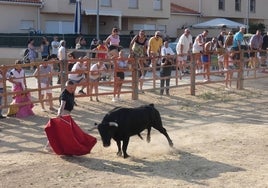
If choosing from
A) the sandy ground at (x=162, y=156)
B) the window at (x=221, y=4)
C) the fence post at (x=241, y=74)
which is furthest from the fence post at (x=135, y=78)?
the window at (x=221, y=4)

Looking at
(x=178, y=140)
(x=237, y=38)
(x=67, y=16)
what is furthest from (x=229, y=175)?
(x=67, y=16)

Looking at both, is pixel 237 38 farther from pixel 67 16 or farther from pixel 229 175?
pixel 67 16

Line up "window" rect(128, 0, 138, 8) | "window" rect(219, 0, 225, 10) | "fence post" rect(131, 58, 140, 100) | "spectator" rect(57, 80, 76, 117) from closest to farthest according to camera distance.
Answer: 1. "spectator" rect(57, 80, 76, 117)
2. "fence post" rect(131, 58, 140, 100)
3. "window" rect(128, 0, 138, 8)
4. "window" rect(219, 0, 225, 10)

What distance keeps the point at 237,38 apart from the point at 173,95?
545 centimetres

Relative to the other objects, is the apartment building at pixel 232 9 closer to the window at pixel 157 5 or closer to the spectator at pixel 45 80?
the window at pixel 157 5

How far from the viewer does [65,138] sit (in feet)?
27.3

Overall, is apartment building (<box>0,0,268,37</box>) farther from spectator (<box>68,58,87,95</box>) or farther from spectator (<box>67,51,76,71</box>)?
spectator (<box>68,58,87,95</box>)

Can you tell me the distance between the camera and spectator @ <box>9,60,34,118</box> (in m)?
12.3

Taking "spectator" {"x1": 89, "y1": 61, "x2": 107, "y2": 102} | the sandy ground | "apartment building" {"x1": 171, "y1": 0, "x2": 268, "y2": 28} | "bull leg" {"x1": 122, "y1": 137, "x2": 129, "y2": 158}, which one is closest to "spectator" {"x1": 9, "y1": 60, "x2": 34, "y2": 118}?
the sandy ground

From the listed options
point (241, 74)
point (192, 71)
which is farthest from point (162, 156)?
point (241, 74)

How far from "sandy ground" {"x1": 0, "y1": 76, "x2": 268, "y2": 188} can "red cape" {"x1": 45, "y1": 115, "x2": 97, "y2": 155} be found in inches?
5.3

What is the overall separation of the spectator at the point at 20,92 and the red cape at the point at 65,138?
398cm

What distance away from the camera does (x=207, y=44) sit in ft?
62.0

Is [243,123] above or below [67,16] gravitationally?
below
